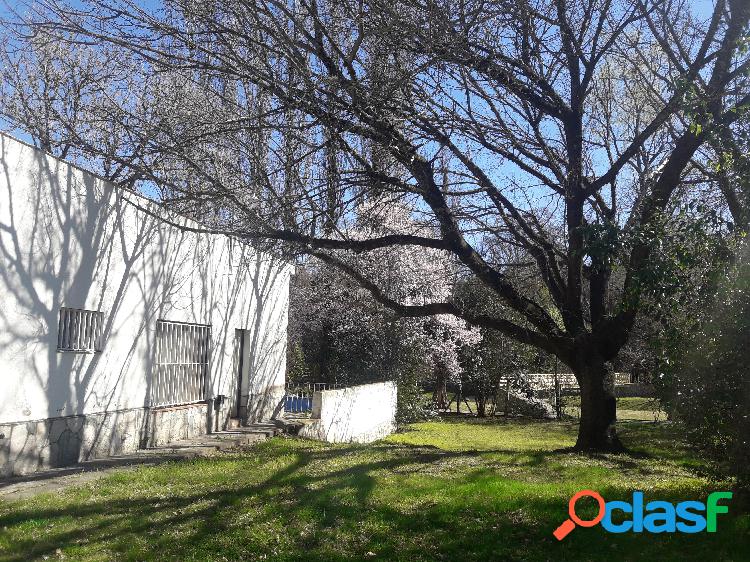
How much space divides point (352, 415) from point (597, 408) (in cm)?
679

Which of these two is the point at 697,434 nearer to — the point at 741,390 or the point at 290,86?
the point at 741,390

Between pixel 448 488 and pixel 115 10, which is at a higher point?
pixel 115 10

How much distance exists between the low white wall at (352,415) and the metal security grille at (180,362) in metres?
2.44

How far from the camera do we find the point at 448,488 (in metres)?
8.20

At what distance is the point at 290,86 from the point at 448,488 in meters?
5.38

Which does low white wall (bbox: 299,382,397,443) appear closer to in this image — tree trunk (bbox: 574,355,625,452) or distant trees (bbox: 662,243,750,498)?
tree trunk (bbox: 574,355,625,452)

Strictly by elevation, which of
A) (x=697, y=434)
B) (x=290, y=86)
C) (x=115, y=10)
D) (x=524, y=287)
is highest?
(x=115, y=10)

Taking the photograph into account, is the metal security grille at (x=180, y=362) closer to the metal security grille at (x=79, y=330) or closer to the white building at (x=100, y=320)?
the white building at (x=100, y=320)

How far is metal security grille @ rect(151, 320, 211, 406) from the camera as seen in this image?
40.0 ft

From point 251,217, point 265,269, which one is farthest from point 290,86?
point 265,269

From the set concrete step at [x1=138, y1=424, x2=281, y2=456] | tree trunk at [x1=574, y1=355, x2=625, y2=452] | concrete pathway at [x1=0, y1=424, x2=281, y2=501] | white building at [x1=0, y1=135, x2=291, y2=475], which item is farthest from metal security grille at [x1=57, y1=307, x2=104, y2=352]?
tree trunk at [x1=574, y1=355, x2=625, y2=452]

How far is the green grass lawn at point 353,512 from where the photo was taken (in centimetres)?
602

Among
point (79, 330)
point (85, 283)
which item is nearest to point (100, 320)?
point (79, 330)

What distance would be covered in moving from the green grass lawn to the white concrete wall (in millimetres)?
1685
